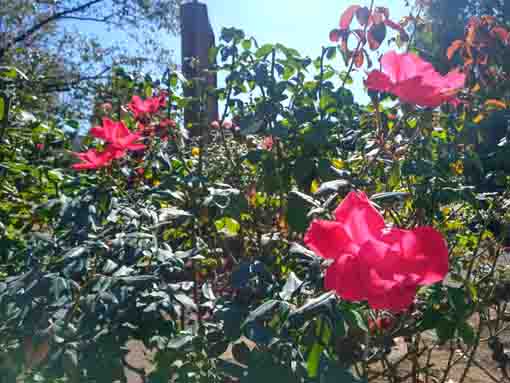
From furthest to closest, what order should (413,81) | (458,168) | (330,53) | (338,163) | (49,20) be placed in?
(49,20) → (458,168) → (338,163) → (330,53) → (413,81)

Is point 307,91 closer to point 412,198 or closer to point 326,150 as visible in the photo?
point 326,150

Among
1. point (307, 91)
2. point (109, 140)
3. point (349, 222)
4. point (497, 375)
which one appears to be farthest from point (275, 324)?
point (497, 375)

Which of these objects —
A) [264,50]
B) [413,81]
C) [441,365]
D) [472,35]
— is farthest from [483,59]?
[441,365]

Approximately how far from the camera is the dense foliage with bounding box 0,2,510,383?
2.68ft

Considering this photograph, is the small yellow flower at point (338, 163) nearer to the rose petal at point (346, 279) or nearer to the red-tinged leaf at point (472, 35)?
the red-tinged leaf at point (472, 35)

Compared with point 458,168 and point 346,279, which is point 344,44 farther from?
point 346,279

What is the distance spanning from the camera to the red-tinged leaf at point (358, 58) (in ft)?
4.61

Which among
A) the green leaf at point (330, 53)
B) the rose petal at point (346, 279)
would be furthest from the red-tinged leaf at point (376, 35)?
the rose petal at point (346, 279)

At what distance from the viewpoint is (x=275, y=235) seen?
1.42 m

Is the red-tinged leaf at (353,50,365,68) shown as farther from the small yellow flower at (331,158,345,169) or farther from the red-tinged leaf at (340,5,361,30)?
the small yellow flower at (331,158,345,169)

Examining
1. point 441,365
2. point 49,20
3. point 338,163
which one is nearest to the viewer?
point 338,163

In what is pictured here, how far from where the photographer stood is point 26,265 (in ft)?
4.37

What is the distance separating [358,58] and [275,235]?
56 centimetres

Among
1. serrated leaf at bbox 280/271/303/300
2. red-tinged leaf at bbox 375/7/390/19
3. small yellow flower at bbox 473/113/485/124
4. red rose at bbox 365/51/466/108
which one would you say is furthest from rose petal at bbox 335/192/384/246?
small yellow flower at bbox 473/113/485/124
